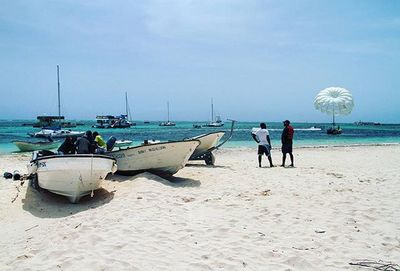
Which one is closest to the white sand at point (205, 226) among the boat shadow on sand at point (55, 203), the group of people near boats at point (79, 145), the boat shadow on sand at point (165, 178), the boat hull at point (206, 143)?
the boat shadow on sand at point (55, 203)

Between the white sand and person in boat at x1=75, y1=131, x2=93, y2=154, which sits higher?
person in boat at x1=75, y1=131, x2=93, y2=154

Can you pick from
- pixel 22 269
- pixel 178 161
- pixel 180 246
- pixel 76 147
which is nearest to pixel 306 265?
pixel 180 246

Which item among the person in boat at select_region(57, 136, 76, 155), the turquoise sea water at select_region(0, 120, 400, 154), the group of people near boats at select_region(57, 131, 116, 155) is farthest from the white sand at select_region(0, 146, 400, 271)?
the turquoise sea water at select_region(0, 120, 400, 154)

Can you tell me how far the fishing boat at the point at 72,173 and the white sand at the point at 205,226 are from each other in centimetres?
38

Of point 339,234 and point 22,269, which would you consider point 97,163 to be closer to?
point 22,269

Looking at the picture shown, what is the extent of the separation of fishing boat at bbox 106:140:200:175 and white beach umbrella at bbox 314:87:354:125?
26.7 meters

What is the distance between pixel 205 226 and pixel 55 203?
181 inches

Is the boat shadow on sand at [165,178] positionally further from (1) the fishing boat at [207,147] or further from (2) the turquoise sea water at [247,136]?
(2) the turquoise sea water at [247,136]

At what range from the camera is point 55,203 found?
8703mm

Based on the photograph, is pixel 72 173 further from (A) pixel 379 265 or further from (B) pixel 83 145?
(A) pixel 379 265

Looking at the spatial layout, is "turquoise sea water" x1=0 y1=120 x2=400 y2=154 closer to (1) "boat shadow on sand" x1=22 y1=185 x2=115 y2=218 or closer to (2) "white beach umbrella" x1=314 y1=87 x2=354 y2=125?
(2) "white beach umbrella" x1=314 y1=87 x2=354 y2=125

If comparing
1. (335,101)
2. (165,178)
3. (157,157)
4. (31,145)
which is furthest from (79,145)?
(335,101)

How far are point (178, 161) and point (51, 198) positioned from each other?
12.2 feet

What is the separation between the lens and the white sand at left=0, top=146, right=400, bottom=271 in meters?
4.72
